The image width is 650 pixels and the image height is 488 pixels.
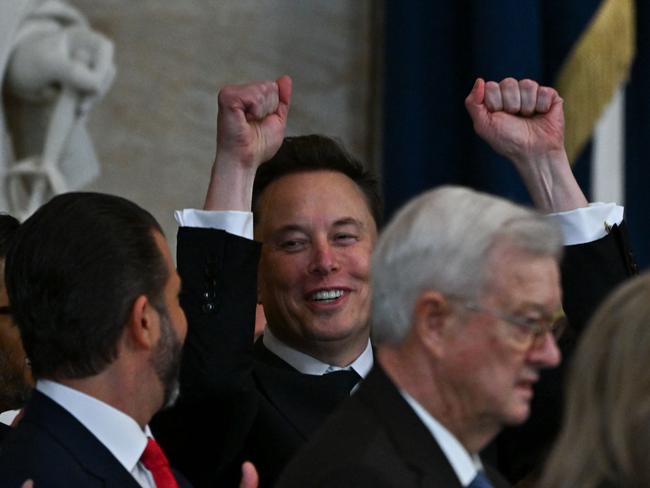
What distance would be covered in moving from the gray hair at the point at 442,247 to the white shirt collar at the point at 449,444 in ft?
0.37

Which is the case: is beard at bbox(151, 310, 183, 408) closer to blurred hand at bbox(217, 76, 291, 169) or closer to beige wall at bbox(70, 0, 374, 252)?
blurred hand at bbox(217, 76, 291, 169)

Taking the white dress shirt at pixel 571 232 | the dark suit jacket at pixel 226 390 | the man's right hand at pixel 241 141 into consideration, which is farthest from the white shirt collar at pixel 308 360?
the man's right hand at pixel 241 141

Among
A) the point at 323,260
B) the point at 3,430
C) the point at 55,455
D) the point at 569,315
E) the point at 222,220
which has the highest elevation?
the point at 222,220

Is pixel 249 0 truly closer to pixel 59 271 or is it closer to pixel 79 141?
pixel 79 141

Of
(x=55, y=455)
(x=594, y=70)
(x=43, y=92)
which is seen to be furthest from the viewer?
(x=594, y=70)

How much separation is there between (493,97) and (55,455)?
1.41 m

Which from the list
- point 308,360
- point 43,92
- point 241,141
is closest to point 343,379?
point 308,360

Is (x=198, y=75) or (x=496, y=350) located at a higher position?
(x=198, y=75)

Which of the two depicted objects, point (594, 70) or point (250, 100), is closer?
point (250, 100)

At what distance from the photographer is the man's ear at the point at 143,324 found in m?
2.86

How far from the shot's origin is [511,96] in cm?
366

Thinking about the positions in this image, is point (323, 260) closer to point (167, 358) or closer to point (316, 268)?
point (316, 268)

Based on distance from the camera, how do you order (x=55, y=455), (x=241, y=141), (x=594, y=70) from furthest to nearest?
(x=594, y=70) → (x=241, y=141) → (x=55, y=455)

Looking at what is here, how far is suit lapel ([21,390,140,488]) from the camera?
9.11ft
